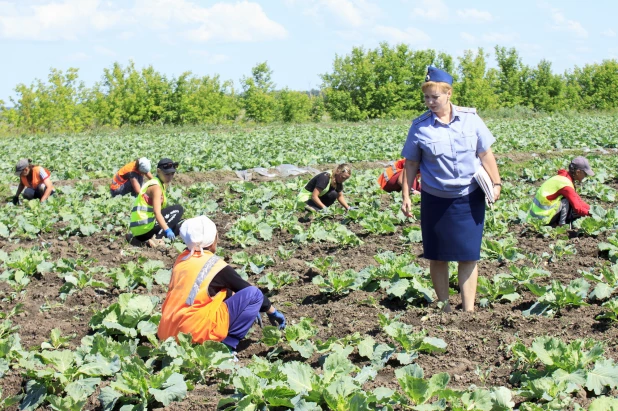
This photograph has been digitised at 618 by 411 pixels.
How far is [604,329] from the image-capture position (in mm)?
4543

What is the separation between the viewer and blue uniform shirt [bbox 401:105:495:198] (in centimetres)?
488

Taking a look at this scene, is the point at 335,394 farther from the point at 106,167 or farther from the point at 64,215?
the point at 106,167

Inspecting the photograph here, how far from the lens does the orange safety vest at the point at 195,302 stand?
4602 mm

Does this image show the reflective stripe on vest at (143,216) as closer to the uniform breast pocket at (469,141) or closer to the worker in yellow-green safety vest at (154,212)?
the worker in yellow-green safety vest at (154,212)

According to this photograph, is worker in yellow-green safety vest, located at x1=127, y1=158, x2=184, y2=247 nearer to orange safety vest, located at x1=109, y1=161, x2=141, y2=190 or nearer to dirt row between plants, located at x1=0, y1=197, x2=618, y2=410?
Answer: dirt row between plants, located at x1=0, y1=197, x2=618, y2=410

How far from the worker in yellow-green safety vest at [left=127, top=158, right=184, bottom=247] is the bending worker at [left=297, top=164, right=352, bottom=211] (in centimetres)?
222

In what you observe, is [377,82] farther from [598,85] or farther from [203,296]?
[203,296]

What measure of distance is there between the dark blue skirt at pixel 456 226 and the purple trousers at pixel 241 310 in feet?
4.35

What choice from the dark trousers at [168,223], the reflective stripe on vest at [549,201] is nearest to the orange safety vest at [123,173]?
the dark trousers at [168,223]

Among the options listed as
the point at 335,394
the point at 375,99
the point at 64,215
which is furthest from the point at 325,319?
the point at 375,99

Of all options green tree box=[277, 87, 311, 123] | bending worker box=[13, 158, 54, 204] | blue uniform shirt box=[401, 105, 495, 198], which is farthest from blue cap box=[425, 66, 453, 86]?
green tree box=[277, 87, 311, 123]

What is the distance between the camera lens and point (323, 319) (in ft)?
18.1

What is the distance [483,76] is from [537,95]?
5.00m

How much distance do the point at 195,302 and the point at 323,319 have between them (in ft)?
4.18
